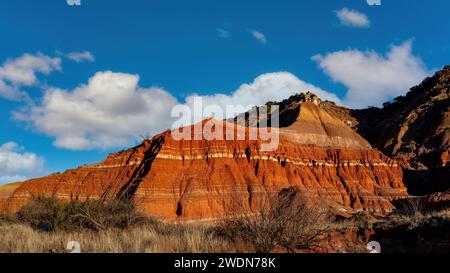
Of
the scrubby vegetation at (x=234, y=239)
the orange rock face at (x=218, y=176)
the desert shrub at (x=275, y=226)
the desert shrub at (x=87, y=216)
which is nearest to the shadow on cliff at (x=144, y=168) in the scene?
the orange rock face at (x=218, y=176)

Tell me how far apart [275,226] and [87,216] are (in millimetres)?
9045

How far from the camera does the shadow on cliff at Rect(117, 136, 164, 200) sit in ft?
192

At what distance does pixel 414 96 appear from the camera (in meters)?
117

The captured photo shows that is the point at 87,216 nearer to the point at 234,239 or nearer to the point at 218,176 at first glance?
the point at 234,239

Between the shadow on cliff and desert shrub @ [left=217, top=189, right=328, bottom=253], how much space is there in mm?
45236

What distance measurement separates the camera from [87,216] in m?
17.2

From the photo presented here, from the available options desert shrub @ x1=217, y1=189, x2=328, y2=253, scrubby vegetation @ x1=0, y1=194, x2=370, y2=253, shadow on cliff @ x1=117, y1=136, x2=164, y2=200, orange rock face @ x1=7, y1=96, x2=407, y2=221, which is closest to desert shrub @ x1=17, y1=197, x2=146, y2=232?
scrubby vegetation @ x1=0, y1=194, x2=370, y2=253

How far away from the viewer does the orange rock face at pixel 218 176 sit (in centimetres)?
5700

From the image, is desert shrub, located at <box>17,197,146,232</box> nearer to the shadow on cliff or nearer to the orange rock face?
the orange rock face

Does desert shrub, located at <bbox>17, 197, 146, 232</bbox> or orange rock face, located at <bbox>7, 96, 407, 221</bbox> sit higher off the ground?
orange rock face, located at <bbox>7, 96, 407, 221</bbox>

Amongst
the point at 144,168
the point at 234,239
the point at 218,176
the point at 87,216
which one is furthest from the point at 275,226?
the point at 144,168

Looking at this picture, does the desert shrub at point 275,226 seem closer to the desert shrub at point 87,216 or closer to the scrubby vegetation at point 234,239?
the scrubby vegetation at point 234,239

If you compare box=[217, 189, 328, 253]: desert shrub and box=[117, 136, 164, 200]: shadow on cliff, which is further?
box=[117, 136, 164, 200]: shadow on cliff
